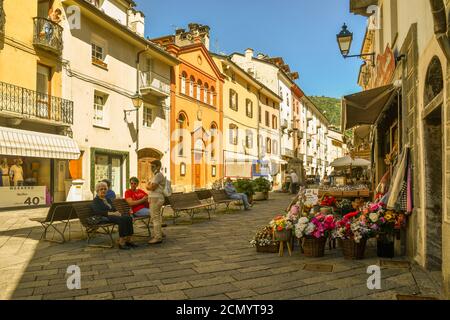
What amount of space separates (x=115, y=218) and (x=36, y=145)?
8.74 meters

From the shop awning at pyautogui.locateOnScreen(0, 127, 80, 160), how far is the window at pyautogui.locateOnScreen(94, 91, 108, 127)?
7.96 ft

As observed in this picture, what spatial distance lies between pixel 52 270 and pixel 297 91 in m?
43.7

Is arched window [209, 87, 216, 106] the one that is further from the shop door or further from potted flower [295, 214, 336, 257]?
potted flower [295, 214, 336, 257]

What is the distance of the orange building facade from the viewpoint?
919 inches

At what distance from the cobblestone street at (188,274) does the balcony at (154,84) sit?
45.5 ft

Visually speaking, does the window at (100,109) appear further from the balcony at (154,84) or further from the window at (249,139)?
the window at (249,139)

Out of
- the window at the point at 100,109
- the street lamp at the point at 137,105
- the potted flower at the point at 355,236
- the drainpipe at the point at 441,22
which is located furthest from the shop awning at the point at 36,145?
the drainpipe at the point at 441,22

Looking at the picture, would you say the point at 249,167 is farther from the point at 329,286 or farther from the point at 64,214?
the point at 329,286

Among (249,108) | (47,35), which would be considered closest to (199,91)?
(249,108)

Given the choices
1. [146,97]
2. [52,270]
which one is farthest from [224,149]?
[52,270]

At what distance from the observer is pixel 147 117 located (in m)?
21.4

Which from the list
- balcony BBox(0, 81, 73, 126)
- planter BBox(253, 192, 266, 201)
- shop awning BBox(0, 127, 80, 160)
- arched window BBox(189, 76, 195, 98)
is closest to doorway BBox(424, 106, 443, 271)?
shop awning BBox(0, 127, 80, 160)

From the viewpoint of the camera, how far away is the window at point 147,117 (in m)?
21.1
